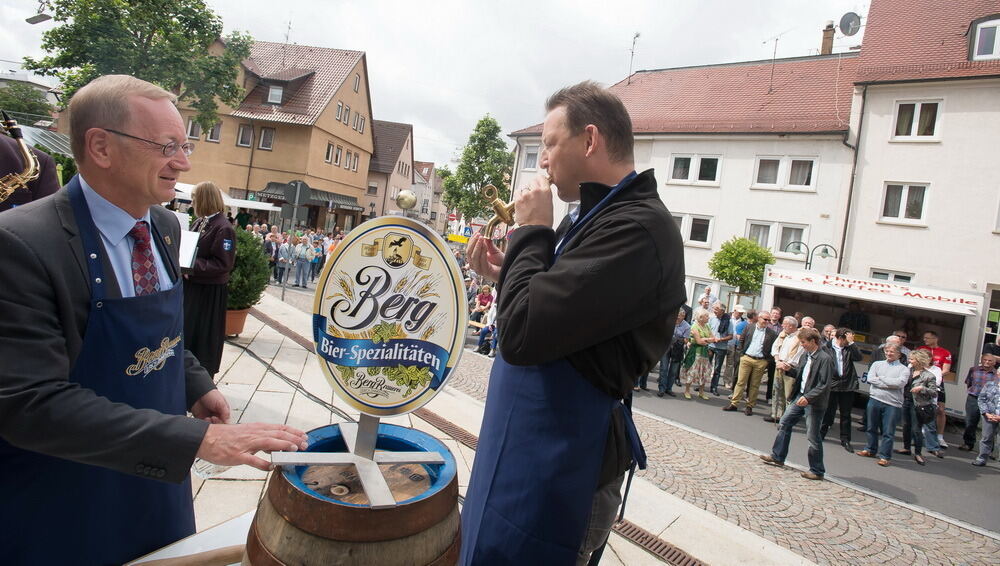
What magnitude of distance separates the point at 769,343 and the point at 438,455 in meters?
10.6

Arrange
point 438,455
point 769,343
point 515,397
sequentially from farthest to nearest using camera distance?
point 769,343 → point 515,397 → point 438,455

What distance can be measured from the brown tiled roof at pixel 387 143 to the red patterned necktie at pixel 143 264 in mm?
43133

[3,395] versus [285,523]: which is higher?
[3,395]

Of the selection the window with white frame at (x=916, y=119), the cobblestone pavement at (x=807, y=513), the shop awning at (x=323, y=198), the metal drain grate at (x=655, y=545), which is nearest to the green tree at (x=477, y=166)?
the shop awning at (x=323, y=198)

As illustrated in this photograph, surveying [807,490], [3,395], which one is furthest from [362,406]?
[807,490]

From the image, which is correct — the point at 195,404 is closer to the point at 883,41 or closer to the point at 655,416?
the point at 655,416

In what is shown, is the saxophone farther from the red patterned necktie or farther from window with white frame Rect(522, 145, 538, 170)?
window with white frame Rect(522, 145, 538, 170)

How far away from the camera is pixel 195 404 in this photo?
169 cm

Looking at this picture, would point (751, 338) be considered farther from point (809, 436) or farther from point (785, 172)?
point (785, 172)

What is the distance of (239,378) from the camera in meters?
5.52

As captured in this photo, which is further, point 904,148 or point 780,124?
point 780,124

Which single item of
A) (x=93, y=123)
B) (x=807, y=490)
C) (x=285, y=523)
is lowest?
(x=807, y=490)

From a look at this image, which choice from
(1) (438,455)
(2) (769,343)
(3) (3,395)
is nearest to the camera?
(3) (3,395)

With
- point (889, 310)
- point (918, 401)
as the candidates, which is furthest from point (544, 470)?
point (889, 310)
